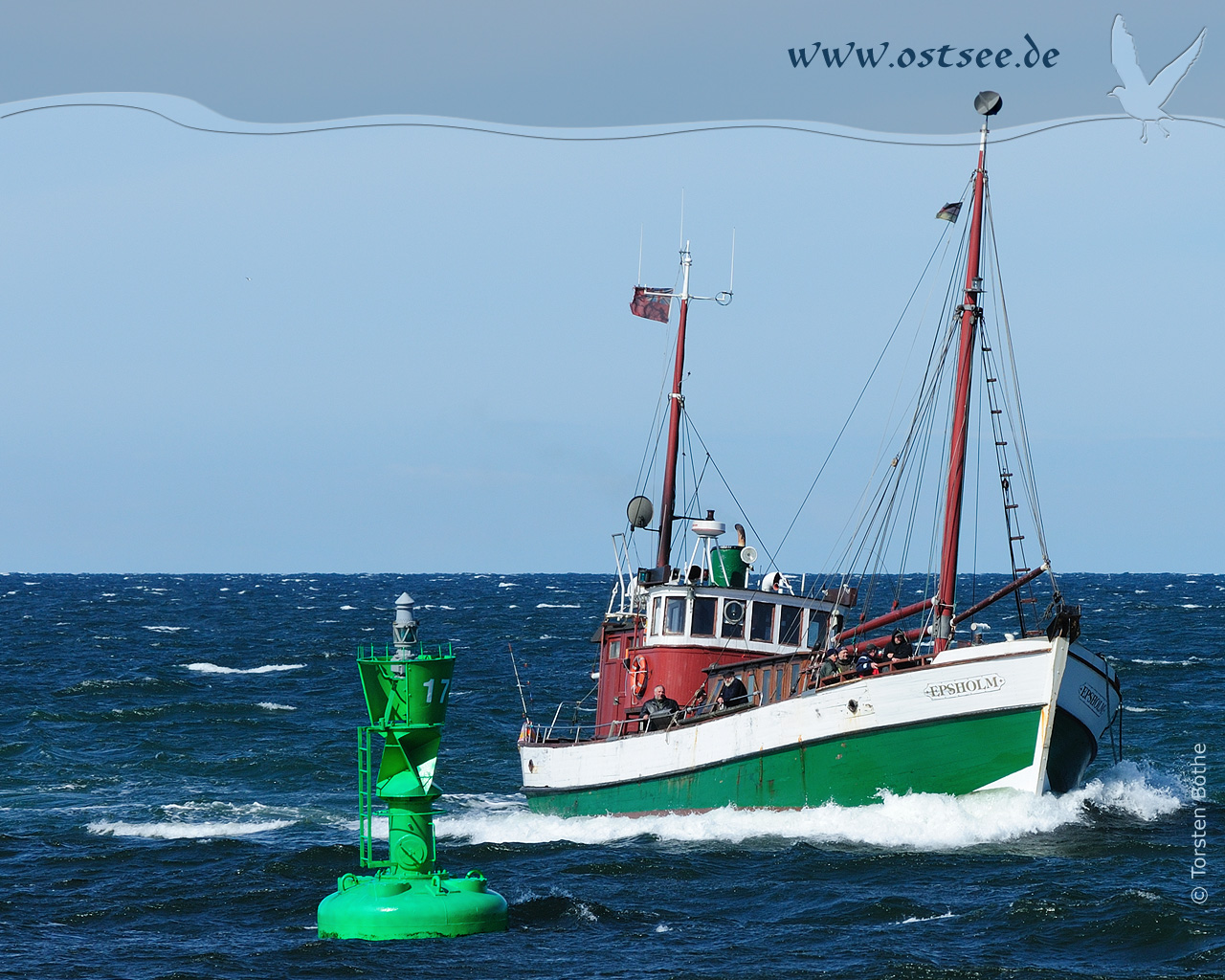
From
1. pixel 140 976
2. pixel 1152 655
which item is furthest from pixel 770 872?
pixel 1152 655

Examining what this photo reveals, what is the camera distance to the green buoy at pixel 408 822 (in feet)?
65.5

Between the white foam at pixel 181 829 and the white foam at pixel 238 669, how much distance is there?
115 feet

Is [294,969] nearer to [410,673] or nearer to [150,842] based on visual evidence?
[410,673]

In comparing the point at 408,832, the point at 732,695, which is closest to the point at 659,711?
the point at 732,695

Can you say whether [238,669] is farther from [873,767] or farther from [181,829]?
[873,767]

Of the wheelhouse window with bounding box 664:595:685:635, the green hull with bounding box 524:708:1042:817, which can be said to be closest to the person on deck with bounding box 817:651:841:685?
the green hull with bounding box 524:708:1042:817

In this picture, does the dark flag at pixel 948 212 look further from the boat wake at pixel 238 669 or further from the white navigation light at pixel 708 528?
the boat wake at pixel 238 669

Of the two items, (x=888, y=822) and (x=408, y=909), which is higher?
(x=888, y=822)

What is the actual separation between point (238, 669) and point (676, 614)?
40.2 m

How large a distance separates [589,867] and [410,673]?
8.13m

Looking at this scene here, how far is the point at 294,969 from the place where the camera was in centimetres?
1970

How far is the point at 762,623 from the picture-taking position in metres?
33.1

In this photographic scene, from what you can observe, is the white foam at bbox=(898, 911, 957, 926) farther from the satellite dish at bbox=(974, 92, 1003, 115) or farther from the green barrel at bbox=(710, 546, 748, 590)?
the satellite dish at bbox=(974, 92, 1003, 115)

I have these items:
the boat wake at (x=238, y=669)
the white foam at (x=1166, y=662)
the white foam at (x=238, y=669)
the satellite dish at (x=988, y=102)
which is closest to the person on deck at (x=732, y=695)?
the satellite dish at (x=988, y=102)
